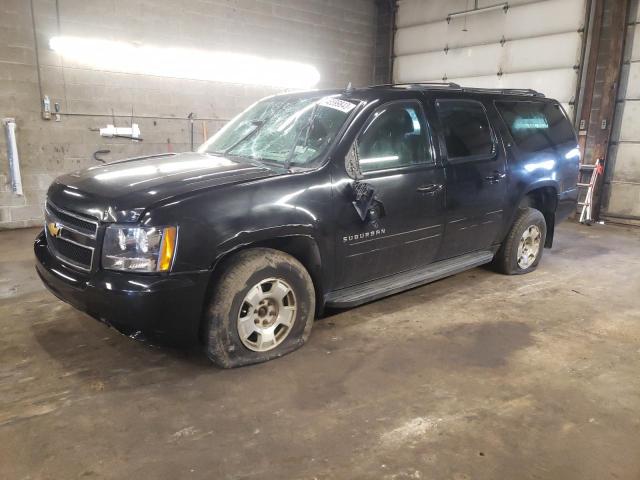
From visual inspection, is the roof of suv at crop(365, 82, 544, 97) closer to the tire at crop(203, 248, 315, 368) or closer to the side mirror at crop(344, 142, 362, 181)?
the side mirror at crop(344, 142, 362, 181)

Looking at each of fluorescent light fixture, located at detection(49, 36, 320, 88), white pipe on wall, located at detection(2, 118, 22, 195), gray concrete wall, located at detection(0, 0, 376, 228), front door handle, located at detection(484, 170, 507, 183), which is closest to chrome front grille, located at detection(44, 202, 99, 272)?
front door handle, located at detection(484, 170, 507, 183)

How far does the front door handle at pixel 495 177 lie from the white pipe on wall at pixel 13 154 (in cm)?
618

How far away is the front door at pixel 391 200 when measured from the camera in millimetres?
3277

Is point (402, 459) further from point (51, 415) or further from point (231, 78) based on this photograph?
point (231, 78)

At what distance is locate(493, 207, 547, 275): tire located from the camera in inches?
187

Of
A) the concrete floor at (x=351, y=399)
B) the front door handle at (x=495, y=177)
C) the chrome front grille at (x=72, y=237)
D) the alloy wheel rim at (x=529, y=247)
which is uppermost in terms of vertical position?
the front door handle at (x=495, y=177)

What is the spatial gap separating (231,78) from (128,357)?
21.6 feet

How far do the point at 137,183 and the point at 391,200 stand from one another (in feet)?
5.55

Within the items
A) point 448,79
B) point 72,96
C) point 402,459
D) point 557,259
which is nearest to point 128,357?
point 402,459

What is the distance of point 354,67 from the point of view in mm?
10789

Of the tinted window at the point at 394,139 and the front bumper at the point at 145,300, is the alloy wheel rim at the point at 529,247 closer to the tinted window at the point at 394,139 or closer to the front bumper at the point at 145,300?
the tinted window at the point at 394,139

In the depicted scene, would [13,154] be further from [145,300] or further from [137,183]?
[145,300]

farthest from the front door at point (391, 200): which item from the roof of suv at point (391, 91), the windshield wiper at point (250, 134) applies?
the windshield wiper at point (250, 134)

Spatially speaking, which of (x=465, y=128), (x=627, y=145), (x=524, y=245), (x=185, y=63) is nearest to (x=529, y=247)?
(x=524, y=245)
